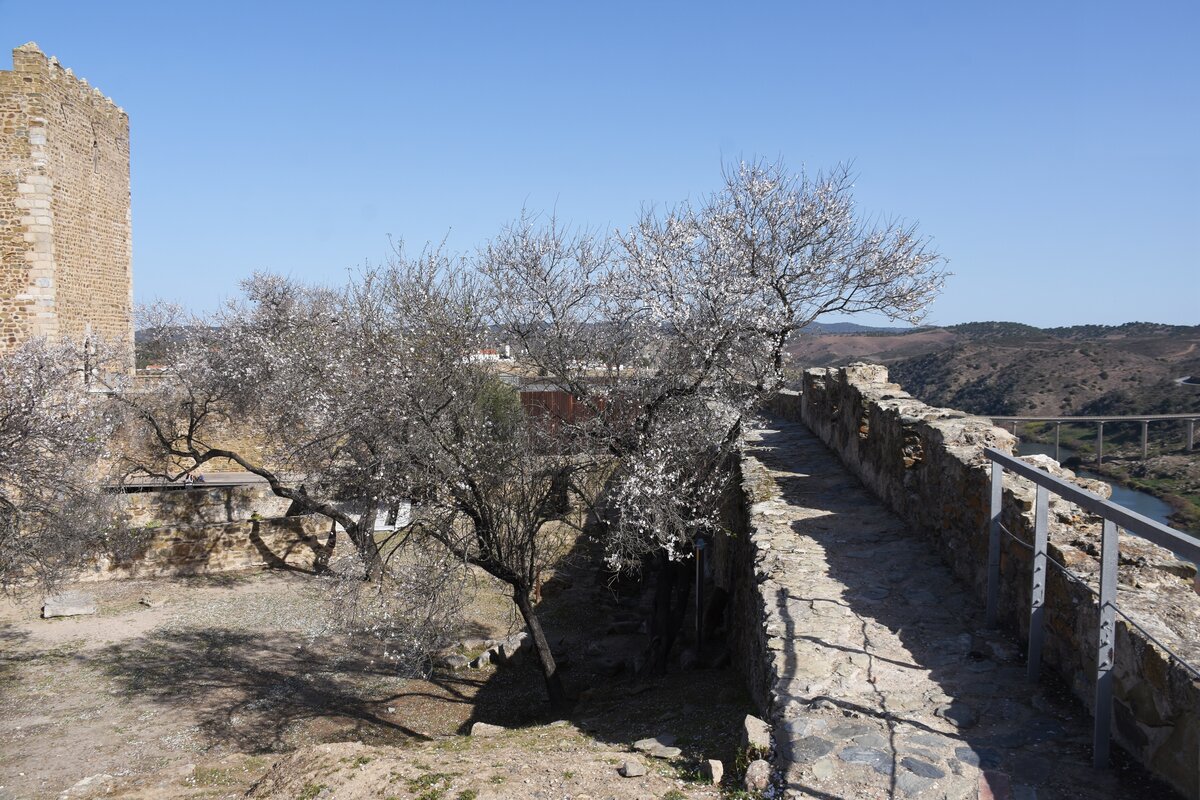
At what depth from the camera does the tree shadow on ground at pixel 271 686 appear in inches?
384

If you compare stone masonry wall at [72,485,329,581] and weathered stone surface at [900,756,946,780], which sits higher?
weathered stone surface at [900,756,946,780]

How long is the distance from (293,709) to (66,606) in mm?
6025

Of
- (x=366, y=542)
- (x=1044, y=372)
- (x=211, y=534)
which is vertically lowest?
(x=211, y=534)

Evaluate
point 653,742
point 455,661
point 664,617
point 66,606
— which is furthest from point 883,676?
point 66,606

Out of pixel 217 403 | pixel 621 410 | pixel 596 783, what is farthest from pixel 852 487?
pixel 217 403

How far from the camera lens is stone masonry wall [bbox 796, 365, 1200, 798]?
3516mm

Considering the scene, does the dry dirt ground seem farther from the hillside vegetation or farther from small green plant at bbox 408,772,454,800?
the hillside vegetation

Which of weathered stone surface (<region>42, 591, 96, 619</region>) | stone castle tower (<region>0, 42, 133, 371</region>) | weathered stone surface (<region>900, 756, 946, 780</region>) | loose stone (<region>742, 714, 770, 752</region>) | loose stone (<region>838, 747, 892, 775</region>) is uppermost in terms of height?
stone castle tower (<region>0, 42, 133, 371</region>)

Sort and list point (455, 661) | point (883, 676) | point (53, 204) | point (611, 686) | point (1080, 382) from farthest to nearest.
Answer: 1. point (1080, 382)
2. point (53, 204)
3. point (455, 661)
4. point (611, 686)
5. point (883, 676)

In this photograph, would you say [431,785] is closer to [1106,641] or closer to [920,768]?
[920,768]

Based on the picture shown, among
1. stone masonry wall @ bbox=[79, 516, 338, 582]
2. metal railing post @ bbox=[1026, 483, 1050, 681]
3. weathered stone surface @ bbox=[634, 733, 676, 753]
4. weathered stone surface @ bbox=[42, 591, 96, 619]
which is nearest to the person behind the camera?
metal railing post @ bbox=[1026, 483, 1050, 681]

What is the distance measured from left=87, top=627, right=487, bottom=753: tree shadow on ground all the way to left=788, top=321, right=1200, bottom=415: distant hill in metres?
9.29

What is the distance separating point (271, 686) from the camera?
1119 centimetres

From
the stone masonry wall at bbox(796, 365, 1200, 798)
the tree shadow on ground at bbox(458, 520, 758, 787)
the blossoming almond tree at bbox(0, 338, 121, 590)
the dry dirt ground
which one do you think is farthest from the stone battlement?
the stone masonry wall at bbox(796, 365, 1200, 798)
